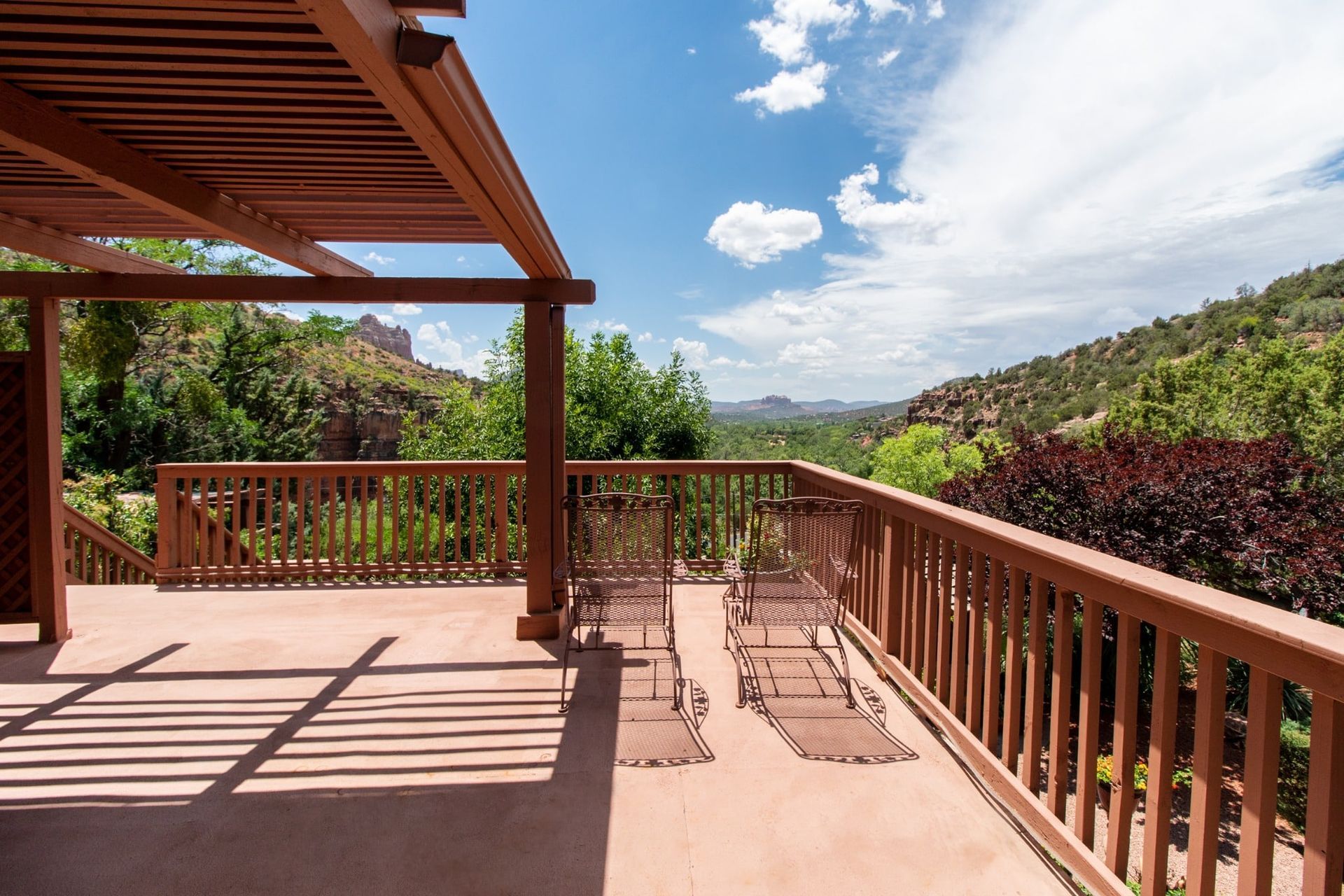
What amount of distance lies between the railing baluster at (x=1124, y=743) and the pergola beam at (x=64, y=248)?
198 inches

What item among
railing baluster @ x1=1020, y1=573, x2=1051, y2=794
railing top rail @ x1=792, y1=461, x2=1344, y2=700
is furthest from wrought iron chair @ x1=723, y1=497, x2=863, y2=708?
railing baluster @ x1=1020, y1=573, x2=1051, y2=794

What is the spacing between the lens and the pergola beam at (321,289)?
11.6 feet

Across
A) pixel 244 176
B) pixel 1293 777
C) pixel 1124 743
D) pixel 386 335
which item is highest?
pixel 386 335

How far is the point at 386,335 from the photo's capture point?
58.6 metres

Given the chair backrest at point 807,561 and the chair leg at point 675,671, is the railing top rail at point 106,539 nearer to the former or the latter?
the chair leg at point 675,671

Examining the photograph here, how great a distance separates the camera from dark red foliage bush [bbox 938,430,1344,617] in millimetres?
6289

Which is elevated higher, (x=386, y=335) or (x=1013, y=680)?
(x=386, y=335)

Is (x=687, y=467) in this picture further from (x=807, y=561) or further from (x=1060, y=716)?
(x=1060, y=716)

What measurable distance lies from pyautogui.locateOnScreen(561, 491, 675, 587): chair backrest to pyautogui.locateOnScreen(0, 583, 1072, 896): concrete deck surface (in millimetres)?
557

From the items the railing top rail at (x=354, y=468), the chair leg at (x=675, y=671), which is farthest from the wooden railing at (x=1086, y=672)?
the chair leg at (x=675, y=671)

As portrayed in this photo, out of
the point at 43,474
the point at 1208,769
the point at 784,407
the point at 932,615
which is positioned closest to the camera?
the point at 1208,769

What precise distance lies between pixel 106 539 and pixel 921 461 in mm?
18545

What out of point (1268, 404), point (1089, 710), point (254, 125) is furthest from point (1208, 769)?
point (1268, 404)

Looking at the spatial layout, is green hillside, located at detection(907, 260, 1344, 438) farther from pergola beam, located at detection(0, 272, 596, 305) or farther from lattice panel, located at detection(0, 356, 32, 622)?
lattice panel, located at detection(0, 356, 32, 622)
